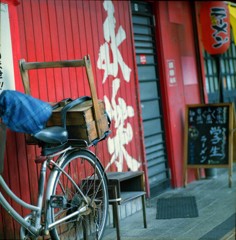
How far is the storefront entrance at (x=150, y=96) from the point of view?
8.90 meters

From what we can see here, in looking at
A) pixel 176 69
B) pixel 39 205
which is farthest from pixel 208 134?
pixel 39 205

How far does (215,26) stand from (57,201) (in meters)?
5.89

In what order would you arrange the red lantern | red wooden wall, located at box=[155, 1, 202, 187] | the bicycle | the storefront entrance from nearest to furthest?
1. the bicycle
2. the storefront entrance
3. red wooden wall, located at box=[155, 1, 202, 187]
4. the red lantern

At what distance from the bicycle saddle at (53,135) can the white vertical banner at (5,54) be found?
811 millimetres

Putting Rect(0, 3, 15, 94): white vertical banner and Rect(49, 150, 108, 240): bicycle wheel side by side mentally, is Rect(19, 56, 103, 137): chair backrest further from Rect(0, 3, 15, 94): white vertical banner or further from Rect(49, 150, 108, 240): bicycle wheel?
Rect(49, 150, 108, 240): bicycle wheel

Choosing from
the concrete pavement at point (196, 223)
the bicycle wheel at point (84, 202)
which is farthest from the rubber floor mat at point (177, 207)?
the bicycle wheel at point (84, 202)

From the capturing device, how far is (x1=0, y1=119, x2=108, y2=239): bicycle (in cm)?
500

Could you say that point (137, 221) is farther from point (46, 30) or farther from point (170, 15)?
point (170, 15)

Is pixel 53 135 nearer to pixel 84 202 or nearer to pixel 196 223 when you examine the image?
pixel 84 202

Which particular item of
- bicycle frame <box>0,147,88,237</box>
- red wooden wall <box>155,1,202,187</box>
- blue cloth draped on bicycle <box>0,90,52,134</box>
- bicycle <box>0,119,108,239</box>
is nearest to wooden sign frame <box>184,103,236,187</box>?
red wooden wall <box>155,1,202,187</box>

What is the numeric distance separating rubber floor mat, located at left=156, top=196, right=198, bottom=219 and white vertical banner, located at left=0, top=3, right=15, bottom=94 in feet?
10.1

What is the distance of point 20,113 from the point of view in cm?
490

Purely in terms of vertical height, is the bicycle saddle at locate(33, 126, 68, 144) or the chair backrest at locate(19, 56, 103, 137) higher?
the chair backrest at locate(19, 56, 103, 137)

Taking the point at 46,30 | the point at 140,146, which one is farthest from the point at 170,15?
the point at 46,30
